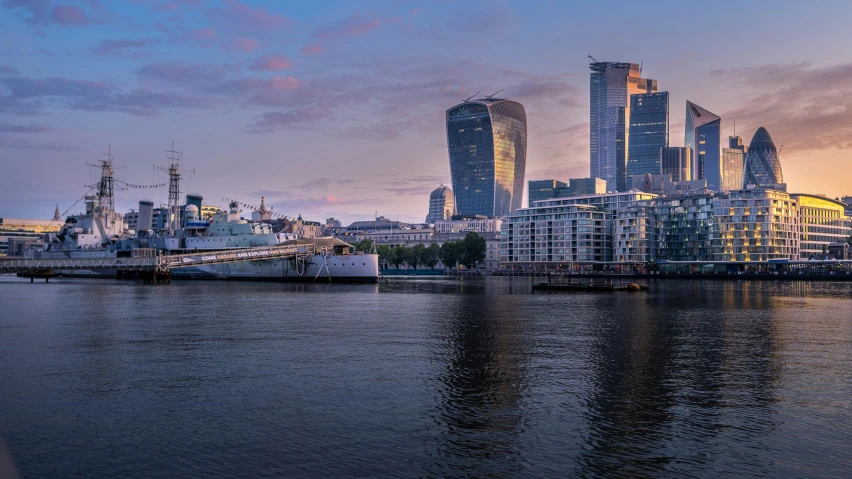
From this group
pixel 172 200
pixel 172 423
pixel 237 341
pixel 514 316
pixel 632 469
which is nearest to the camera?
pixel 632 469

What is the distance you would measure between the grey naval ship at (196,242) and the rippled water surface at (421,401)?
2877 inches

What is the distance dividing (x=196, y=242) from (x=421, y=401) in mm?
116334

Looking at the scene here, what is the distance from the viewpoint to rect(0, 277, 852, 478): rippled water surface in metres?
17.0

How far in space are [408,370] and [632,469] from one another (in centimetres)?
1393

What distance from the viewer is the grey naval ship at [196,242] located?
120 m

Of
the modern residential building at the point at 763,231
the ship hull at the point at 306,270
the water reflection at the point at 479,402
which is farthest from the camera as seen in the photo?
the modern residential building at the point at 763,231

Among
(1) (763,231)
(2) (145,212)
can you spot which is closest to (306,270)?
(2) (145,212)

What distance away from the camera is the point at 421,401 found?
76.0ft

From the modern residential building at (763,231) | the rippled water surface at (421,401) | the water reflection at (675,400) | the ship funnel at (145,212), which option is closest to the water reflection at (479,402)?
the rippled water surface at (421,401)

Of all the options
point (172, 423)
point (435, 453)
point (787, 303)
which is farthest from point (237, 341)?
A: point (787, 303)

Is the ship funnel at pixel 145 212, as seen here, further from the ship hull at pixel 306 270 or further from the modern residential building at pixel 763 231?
the modern residential building at pixel 763 231

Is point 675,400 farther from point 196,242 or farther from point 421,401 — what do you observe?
point 196,242

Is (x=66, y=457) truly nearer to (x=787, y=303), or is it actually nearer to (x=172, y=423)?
(x=172, y=423)

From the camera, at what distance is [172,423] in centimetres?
2014
